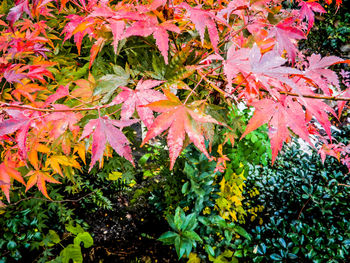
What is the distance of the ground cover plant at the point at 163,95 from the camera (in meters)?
0.68

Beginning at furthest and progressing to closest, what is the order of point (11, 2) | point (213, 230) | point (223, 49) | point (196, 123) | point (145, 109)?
point (213, 230) → point (11, 2) → point (223, 49) → point (145, 109) → point (196, 123)

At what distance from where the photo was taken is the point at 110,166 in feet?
7.16

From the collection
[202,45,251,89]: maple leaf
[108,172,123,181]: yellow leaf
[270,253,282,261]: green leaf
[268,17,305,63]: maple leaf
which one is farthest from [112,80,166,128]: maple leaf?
[108,172,123,181]: yellow leaf

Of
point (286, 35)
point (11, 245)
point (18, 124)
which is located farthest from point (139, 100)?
point (11, 245)

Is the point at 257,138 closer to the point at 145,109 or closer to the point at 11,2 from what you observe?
the point at 145,109

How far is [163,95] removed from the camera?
76cm

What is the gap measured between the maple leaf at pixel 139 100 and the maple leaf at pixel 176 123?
11 centimetres

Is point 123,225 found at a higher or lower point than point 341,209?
lower

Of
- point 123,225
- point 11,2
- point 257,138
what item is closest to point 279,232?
point 257,138

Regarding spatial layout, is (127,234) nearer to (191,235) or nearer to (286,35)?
(191,235)

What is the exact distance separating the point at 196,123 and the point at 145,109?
0.70 ft

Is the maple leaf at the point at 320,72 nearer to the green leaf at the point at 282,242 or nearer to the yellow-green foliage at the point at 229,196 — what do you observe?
the yellow-green foliage at the point at 229,196

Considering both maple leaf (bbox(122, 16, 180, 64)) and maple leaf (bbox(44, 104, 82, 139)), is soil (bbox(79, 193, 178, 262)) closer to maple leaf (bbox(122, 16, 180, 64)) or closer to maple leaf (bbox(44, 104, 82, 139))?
maple leaf (bbox(44, 104, 82, 139))

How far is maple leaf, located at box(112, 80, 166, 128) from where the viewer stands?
29.5 inches
